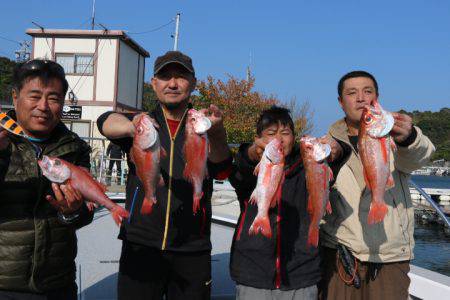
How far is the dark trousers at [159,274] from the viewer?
3645 millimetres

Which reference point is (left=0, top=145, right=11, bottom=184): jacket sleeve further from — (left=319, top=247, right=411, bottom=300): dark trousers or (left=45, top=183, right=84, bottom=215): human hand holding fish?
(left=319, top=247, right=411, bottom=300): dark trousers

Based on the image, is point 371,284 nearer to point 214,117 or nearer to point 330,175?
point 330,175

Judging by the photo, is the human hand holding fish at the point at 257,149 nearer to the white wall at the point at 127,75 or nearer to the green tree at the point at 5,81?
the white wall at the point at 127,75

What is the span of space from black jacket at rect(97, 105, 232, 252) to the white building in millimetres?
22471

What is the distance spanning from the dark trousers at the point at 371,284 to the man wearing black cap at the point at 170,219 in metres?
1.21

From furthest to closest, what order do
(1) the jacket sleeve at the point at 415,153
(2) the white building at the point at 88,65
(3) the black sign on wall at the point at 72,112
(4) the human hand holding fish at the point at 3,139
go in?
(2) the white building at the point at 88,65, (3) the black sign on wall at the point at 72,112, (1) the jacket sleeve at the point at 415,153, (4) the human hand holding fish at the point at 3,139

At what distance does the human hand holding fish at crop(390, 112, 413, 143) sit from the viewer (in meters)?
3.53

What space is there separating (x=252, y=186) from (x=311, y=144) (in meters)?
0.80

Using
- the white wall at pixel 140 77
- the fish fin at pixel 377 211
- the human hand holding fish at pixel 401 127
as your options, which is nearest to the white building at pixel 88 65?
the white wall at pixel 140 77

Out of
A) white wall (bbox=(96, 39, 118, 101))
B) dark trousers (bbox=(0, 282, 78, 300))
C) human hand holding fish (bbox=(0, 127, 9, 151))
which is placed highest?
white wall (bbox=(96, 39, 118, 101))

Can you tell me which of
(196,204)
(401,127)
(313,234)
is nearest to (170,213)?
(196,204)

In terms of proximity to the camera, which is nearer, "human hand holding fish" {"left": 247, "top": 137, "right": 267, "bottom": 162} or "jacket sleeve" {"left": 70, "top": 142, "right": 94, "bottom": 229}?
"jacket sleeve" {"left": 70, "top": 142, "right": 94, "bottom": 229}

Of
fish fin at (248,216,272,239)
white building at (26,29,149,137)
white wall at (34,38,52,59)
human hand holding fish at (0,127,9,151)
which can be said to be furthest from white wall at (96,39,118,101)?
fish fin at (248,216,272,239)

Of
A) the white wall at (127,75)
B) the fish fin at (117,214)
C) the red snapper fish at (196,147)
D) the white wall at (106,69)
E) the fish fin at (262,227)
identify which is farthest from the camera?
the white wall at (127,75)
